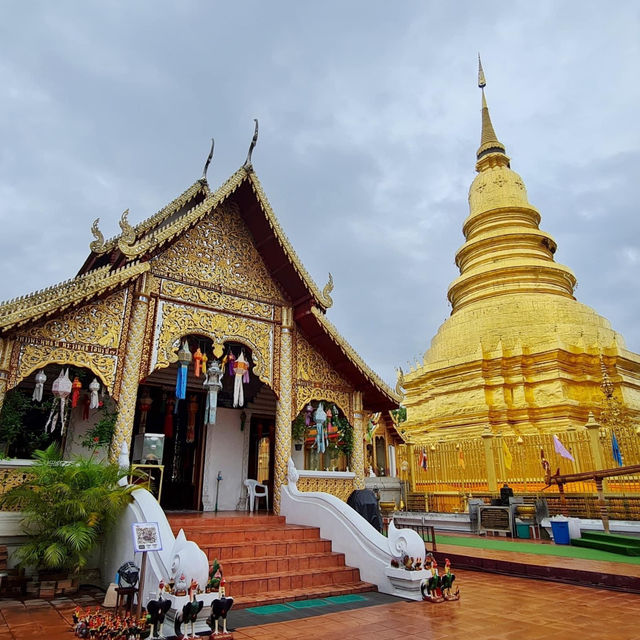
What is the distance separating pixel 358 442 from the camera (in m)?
9.17

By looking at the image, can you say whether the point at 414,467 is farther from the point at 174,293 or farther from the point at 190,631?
the point at 190,631

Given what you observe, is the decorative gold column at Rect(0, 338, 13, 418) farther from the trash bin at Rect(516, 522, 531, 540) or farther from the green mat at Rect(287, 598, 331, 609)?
the trash bin at Rect(516, 522, 531, 540)

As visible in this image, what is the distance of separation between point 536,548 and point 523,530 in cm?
197

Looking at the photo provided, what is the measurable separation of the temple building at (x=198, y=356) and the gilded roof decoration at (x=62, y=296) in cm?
2

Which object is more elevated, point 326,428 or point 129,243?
point 129,243

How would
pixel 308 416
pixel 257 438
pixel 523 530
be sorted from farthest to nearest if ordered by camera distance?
1. pixel 257 438
2. pixel 523 530
3. pixel 308 416

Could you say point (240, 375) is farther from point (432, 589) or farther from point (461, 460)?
point (461, 460)

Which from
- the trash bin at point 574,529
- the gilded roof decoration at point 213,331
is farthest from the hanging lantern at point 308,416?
the trash bin at point 574,529

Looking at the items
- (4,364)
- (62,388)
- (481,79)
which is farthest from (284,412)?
(481,79)

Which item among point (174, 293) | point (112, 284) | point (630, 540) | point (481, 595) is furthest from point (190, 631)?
point (630, 540)

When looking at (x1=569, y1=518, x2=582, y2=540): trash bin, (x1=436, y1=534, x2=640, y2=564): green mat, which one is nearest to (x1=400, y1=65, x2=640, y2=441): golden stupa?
(x1=569, y1=518, x2=582, y2=540): trash bin

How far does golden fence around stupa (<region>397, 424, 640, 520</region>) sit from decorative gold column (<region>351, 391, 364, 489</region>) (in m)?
4.31

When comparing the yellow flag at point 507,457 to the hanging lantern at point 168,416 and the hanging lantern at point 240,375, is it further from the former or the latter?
the hanging lantern at point 168,416

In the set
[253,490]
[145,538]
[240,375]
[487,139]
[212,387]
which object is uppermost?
[487,139]
